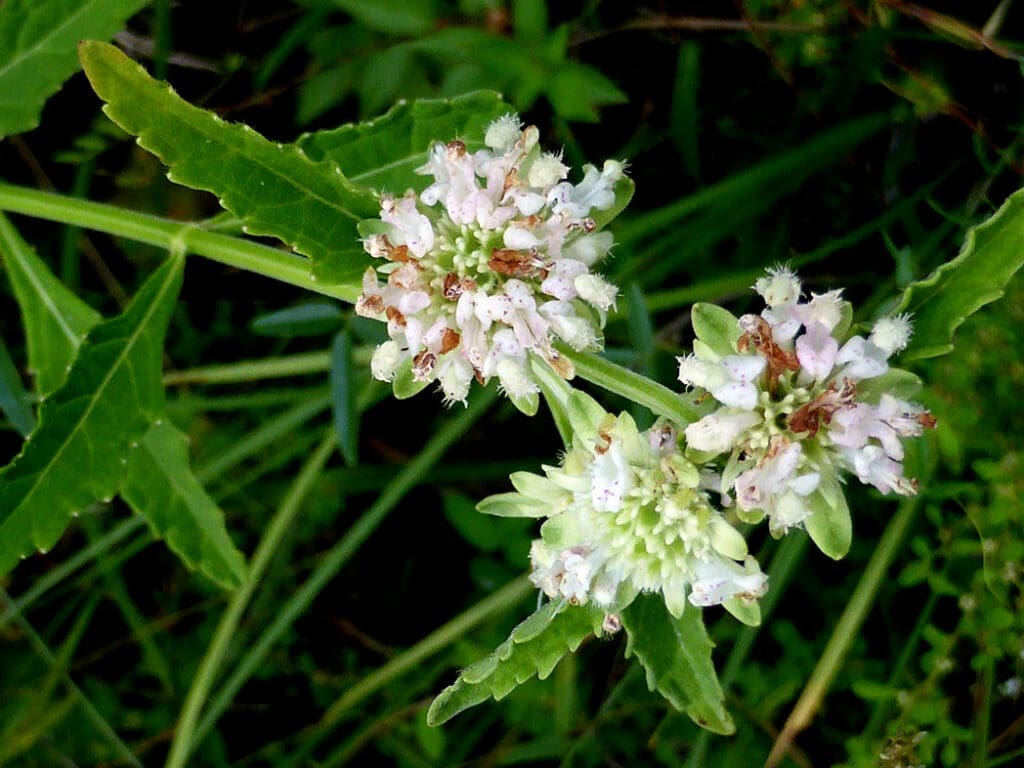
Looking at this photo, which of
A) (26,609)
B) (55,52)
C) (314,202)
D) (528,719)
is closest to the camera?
(314,202)

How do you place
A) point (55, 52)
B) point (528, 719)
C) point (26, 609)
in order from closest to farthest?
point (55, 52), point (528, 719), point (26, 609)

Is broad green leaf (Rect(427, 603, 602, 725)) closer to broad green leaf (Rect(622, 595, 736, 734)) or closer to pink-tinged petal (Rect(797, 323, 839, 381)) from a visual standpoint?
broad green leaf (Rect(622, 595, 736, 734))

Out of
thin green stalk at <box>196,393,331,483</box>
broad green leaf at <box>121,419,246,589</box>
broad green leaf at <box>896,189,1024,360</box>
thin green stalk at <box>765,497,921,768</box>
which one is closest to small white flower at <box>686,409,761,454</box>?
broad green leaf at <box>896,189,1024,360</box>

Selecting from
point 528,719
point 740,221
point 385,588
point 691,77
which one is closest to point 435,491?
point 385,588

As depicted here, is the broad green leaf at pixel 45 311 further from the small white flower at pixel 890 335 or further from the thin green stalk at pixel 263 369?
the small white flower at pixel 890 335

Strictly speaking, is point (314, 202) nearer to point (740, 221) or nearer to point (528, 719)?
point (740, 221)

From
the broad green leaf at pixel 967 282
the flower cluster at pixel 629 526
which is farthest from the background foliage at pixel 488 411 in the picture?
the flower cluster at pixel 629 526

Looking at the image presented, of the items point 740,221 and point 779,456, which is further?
point 740,221

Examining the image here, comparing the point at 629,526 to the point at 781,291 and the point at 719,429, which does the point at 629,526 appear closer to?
the point at 719,429
